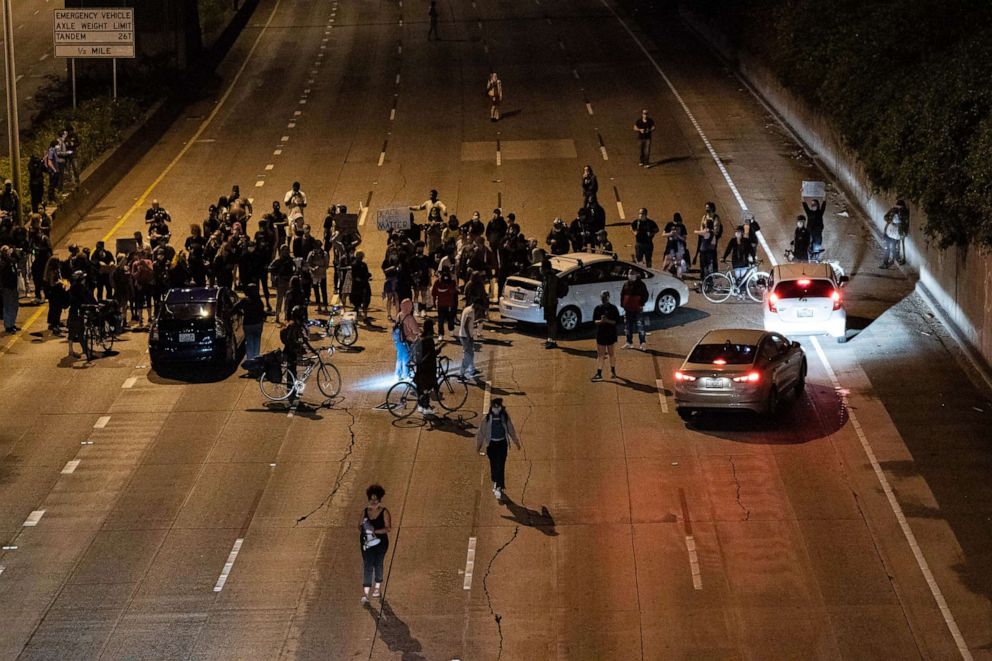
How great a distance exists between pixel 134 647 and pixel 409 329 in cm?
1050

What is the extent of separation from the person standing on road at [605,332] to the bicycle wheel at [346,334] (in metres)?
5.24

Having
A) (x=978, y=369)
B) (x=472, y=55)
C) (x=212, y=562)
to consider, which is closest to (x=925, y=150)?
(x=978, y=369)

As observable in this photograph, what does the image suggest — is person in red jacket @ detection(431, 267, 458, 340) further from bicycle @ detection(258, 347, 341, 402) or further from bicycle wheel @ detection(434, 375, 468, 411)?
bicycle @ detection(258, 347, 341, 402)

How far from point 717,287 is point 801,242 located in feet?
8.75

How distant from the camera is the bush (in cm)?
3222

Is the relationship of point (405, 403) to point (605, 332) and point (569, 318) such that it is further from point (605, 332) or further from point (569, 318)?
point (569, 318)

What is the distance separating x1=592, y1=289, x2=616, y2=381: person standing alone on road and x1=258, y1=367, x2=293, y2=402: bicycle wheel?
553 cm

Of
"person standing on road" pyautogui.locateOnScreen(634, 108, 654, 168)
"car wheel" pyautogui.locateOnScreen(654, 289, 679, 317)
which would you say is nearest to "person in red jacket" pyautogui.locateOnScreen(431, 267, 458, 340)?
"car wheel" pyautogui.locateOnScreen(654, 289, 679, 317)

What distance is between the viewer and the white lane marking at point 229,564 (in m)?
20.2

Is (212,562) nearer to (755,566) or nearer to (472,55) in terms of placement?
(755,566)

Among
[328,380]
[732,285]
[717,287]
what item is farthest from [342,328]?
[732,285]

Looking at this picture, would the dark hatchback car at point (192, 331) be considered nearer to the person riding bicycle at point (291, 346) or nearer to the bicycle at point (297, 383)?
the bicycle at point (297, 383)

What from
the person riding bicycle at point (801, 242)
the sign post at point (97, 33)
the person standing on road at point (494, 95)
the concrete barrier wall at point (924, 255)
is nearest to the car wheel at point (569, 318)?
the person riding bicycle at point (801, 242)

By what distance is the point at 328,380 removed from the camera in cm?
2792
